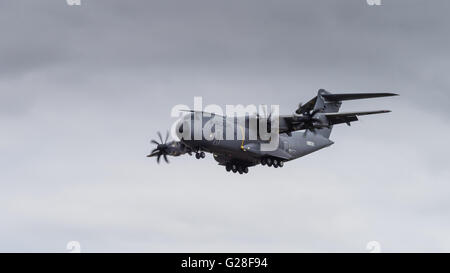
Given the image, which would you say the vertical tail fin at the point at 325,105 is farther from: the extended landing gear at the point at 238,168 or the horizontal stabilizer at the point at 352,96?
the extended landing gear at the point at 238,168

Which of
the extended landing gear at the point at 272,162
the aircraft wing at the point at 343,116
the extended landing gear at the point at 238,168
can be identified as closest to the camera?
the aircraft wing at the point at 343,116

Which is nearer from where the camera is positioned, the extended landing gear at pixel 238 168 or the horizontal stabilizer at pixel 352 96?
the horizontal stabilizer at pixel 352 96

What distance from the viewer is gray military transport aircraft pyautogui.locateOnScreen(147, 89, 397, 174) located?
2356 inches

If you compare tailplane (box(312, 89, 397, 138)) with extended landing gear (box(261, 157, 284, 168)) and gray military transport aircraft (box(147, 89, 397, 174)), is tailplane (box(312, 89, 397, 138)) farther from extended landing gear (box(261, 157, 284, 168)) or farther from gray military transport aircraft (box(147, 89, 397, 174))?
extended landing gear (box(261, 157, 284, 168))

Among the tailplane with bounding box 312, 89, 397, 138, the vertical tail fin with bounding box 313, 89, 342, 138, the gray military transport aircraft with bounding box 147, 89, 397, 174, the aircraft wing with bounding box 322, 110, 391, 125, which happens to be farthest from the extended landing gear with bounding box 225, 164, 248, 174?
the aircraft wing with bounding box 322, 110, 391, 125

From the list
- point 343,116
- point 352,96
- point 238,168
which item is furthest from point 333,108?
point 238,168

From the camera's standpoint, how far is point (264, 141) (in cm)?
6312

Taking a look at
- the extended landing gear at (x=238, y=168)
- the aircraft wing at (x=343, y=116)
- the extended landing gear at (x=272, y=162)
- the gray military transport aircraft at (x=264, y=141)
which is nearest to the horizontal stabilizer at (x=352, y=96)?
the gray military transport aircraft at (x=264, y=141)

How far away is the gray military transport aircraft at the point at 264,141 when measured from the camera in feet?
196

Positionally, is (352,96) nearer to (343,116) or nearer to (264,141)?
(343,116)
